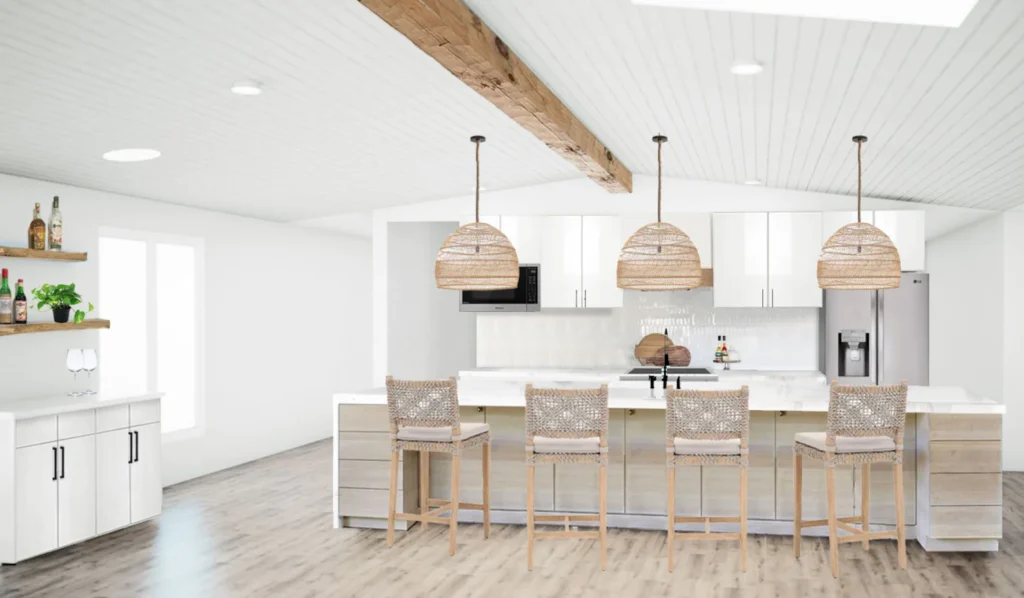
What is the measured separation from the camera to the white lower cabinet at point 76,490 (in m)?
5.33

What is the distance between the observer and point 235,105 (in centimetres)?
456

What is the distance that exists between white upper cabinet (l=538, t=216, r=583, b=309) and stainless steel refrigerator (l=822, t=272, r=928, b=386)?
2198 mm

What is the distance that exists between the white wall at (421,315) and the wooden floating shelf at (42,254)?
300 centimetres

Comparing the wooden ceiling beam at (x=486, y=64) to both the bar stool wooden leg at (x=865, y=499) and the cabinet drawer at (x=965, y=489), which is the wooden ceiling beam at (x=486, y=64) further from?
the cabinet drawer at (x=965, y=489)

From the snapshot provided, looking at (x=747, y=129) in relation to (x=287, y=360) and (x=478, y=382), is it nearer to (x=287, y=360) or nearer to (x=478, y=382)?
(x=478, y=382)

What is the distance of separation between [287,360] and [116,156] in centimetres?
426

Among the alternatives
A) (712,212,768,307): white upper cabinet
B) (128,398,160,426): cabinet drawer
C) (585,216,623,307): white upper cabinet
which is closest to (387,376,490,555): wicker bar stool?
(128,398,160,426): cabinet drawer

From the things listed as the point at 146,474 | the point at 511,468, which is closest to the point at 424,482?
the point at 511,468

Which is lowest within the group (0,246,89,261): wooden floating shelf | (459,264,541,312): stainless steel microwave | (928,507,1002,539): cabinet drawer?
(928,507,1002,539): cabinet drawer

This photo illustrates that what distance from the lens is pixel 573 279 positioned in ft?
26.4

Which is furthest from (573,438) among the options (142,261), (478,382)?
(142,261)

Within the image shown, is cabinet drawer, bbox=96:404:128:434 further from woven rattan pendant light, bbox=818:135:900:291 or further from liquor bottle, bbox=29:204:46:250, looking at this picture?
woven rattan pendant light, bbox=818:135:900:291

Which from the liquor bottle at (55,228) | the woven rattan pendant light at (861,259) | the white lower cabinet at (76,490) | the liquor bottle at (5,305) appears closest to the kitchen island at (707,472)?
the woven rattan pendant light at (861,259)

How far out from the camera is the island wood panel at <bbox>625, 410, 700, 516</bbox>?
5.59 meters
